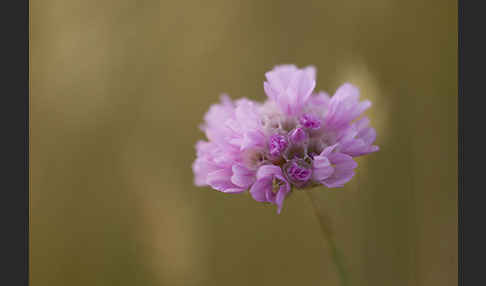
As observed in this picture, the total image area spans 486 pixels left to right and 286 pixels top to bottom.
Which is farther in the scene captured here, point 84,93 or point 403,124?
point 84,93

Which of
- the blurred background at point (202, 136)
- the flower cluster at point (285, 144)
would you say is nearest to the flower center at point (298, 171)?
the flower cluster at point (285, 144)

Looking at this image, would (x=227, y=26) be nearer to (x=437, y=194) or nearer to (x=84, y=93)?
(x=84, y=93)

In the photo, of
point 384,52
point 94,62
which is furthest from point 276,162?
point 94,62

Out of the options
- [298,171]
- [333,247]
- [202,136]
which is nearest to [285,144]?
[298,171]

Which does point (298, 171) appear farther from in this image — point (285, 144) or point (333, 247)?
point (333, 247)

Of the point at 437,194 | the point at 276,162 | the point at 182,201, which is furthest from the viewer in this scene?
the point at 182,201

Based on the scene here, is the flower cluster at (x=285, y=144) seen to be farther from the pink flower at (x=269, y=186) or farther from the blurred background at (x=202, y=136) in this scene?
the blurred background at (x=202, y=136)

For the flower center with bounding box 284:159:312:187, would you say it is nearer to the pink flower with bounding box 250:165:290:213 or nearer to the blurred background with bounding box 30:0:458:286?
the pink flower with bounding box 250:165:290:213
